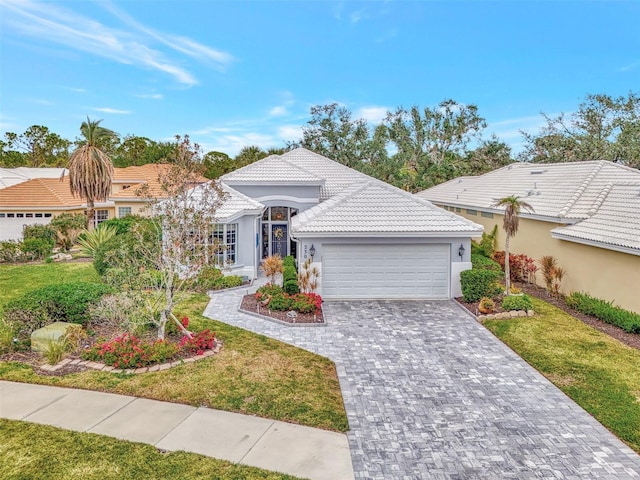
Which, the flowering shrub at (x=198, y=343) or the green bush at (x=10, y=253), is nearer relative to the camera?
the flowering shrub at (x=198, y=343)

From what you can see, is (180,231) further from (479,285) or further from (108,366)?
(479,285)

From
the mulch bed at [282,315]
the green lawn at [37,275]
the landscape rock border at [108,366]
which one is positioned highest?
the green lawn at [37,275]

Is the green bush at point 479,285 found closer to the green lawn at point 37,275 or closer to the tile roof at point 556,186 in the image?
the tile roof at point 556,186

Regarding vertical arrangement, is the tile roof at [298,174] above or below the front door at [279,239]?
above

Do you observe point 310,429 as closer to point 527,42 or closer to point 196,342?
point 196,342

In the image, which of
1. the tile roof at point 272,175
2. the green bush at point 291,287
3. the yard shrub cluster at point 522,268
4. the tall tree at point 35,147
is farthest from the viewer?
the tall tree at point 35,147

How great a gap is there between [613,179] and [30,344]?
69.3 ft

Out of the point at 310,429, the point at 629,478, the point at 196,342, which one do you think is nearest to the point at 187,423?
the point at 310,429

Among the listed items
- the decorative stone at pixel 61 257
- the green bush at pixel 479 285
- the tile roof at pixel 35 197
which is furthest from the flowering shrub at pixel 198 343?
the tile roof at pixel 35 197

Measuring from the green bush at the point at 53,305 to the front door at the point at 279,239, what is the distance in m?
10.3

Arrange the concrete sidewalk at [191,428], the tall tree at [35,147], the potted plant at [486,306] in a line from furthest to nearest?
the tall tree at [35,147] < the potted plant at [486,306] < the concrete sidewalk at [191,428]

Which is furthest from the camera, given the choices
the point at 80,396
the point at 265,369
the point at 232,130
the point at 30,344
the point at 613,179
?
the point at 232,130

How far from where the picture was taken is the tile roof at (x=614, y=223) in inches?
493

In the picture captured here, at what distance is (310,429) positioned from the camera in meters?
6.72
